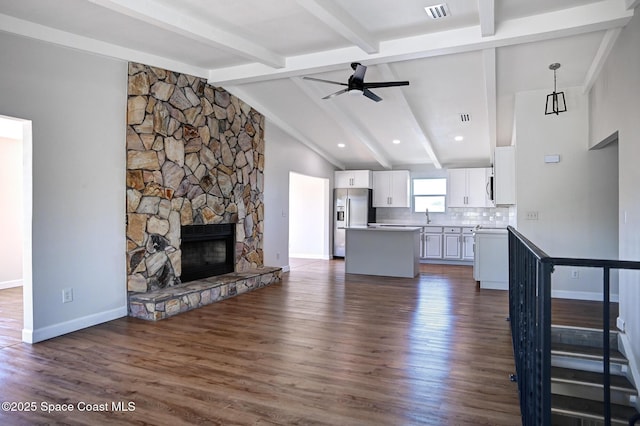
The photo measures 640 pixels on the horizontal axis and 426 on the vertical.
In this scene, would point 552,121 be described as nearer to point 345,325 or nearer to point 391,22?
point 391,22

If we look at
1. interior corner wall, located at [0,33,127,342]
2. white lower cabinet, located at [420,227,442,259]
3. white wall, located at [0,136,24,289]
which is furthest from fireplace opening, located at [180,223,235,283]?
white lower cabinet, located at [420,227,442,259]

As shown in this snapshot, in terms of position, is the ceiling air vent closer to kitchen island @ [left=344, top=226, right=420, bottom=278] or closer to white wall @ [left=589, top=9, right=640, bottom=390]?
white wall @ [left=589, top=9, right=640, bottom=390]

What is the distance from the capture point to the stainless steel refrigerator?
995cm

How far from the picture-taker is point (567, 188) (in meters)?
5.46

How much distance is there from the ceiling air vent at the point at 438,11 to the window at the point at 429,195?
636 cm

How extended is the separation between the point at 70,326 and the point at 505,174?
19.7ft

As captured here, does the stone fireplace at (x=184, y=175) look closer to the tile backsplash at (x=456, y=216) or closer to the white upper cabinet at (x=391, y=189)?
the white upper cabinet at (x=391, y=189)

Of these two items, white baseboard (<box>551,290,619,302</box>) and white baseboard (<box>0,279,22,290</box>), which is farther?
white baseboard (<box>0,279,22,290</box>)

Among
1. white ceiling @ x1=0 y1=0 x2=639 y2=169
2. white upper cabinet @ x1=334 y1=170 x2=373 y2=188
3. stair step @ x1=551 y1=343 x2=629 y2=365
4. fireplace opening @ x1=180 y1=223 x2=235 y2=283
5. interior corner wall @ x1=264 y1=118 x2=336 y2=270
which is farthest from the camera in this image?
white upper cabinet @ x1=334 y1=170 x2=373 y2=188

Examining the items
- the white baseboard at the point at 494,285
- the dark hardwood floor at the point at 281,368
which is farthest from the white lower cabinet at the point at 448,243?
the dark hardwood floor at the point at 281,368

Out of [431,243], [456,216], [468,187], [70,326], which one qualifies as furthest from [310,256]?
[70,326]

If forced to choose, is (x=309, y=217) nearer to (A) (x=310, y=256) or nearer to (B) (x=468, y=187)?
(A) (x=310, y=256)

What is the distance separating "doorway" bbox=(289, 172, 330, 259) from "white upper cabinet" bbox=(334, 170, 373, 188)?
420mm

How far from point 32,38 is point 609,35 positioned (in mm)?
5483
